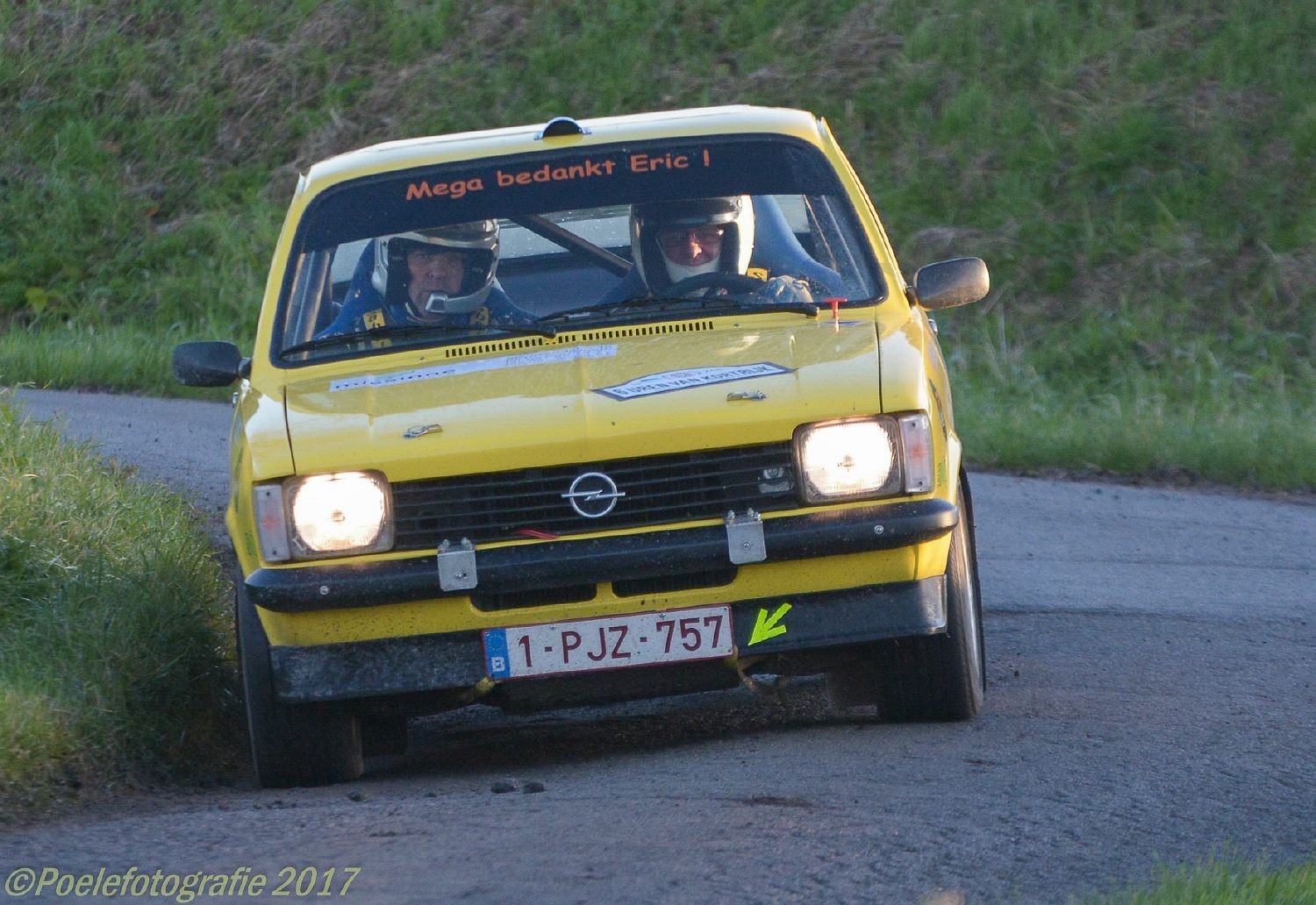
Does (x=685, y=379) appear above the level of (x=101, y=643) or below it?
above

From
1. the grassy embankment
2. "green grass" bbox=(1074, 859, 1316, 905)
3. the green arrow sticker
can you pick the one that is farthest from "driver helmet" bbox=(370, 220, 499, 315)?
the grassy embankment

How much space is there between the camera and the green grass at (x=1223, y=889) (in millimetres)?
3459

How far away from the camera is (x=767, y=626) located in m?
4.79

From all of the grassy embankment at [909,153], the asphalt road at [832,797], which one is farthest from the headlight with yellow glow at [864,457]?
the grassy embankment at [909,153]

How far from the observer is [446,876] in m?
3.74

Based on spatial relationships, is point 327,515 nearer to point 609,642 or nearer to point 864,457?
point 609,642

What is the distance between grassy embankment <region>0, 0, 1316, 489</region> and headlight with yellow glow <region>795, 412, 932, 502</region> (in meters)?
6.00

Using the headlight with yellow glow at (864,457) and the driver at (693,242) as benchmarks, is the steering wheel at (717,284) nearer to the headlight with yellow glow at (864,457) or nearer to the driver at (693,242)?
the driver at (693,242)

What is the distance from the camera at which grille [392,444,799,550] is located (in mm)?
4730

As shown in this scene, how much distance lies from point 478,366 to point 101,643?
150 cm

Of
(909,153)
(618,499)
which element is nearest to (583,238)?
(618,499)

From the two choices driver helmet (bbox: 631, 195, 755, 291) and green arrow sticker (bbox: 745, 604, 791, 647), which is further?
driver helmet (bbox: 631, 195, 755, 291)

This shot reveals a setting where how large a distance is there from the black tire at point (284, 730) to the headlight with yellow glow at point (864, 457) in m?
→ 1.44

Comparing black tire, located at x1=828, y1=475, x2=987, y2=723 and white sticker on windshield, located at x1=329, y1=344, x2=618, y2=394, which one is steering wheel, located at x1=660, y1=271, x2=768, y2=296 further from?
black tire, located at x1=828, y1=475, x2=987, y2=723
